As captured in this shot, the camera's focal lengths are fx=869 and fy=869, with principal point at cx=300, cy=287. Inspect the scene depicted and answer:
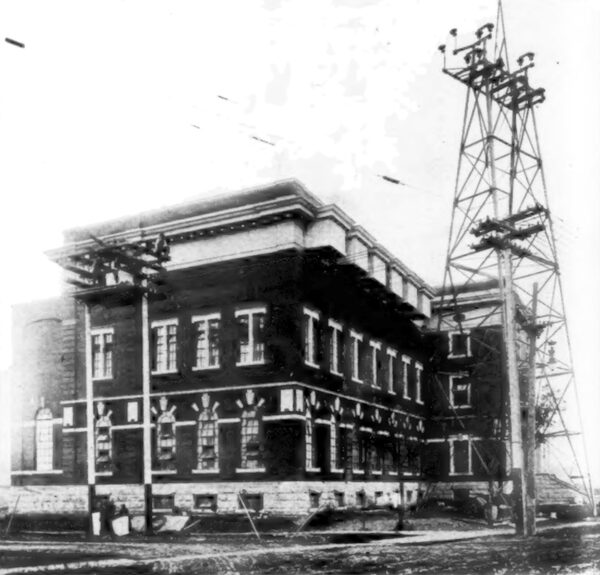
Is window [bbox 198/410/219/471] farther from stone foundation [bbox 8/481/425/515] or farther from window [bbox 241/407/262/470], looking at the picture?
window [bbox 241/407/262/470]

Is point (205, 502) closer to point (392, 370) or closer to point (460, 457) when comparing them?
point (392, 370)

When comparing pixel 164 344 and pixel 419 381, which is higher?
pixel 164 344

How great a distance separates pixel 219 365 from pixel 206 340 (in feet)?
3.84

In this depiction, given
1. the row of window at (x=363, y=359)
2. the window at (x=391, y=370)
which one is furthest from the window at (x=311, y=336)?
the window at (x=391, y=370)

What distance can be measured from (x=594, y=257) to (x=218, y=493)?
16.5 metres

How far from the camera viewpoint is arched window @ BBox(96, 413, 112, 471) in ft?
106

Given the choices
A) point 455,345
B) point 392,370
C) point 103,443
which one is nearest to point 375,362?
point 392,370

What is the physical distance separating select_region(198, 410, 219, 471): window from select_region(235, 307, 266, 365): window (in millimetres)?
2330

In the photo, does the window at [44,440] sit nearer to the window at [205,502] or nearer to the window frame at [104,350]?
the window frame at [104,350]

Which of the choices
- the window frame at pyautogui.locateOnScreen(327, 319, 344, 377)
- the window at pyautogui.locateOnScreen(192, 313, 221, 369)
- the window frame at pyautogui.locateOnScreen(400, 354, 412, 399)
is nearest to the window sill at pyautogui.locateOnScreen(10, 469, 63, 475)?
the window at pyautogui.locateOnScreen(192, 313, 221, 369)

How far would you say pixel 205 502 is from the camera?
3053cm

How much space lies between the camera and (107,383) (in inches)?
1283

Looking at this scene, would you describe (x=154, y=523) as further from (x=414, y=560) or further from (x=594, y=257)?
(x=594, y=257)

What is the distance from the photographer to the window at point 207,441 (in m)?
30.9
